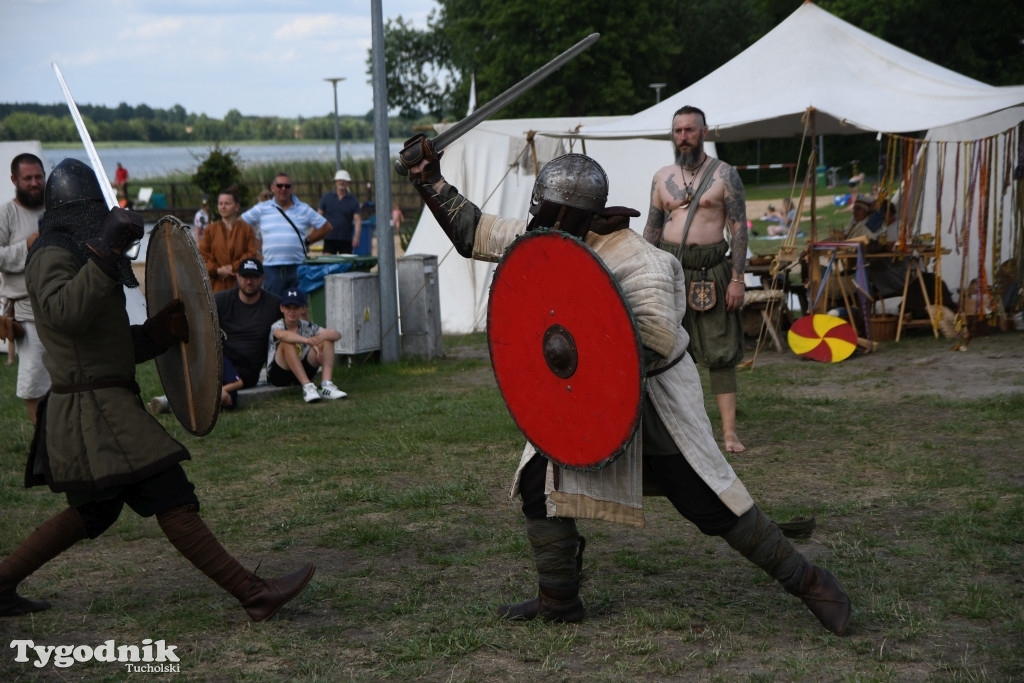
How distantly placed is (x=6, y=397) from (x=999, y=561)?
280 inches

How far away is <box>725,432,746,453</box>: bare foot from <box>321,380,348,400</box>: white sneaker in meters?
3.09

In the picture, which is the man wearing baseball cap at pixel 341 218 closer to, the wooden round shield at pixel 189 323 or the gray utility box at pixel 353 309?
the gray utility box at pixel 353 309

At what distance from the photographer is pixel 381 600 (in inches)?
147

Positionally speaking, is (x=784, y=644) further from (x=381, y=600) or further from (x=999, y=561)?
(x=381, y=600)

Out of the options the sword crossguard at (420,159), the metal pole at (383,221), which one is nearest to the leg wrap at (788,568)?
the sword crossguard at (420,159)

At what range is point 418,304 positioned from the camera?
9.22 meters

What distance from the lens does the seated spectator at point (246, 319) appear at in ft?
24.5

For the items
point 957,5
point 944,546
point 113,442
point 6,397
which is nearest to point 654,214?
point 944,546

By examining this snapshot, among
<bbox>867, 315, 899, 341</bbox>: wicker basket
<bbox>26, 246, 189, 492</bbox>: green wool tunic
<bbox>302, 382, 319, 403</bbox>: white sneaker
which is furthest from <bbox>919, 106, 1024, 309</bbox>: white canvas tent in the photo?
<bbox>26, 246, 189, 492</bbox>: green wool tunic

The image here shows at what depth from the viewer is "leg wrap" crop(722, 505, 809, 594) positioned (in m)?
3.19

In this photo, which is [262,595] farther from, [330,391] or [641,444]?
[330,391]

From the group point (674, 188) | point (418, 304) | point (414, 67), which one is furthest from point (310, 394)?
point (414, 67)

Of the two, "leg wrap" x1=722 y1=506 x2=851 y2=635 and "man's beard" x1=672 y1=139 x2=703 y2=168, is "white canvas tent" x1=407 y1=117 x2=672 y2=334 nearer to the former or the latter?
"man's beard" x1=672 y1=139 x2=703 y2=168

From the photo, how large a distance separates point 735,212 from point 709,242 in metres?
0.21
